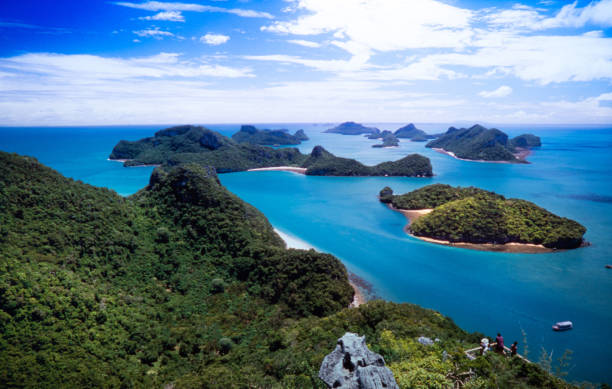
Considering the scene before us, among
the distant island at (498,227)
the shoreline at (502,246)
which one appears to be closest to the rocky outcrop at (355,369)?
the shoreline at (502,246)

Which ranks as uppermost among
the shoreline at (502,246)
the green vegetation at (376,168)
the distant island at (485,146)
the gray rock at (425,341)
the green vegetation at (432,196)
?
the distant island at (485,146)

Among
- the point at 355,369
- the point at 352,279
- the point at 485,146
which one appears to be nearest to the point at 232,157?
the point at 352,279

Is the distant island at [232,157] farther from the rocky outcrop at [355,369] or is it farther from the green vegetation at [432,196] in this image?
the rocky outcrop at [355,369]

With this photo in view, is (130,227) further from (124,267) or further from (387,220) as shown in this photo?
(387,220)

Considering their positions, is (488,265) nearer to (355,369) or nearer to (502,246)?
(502,246)

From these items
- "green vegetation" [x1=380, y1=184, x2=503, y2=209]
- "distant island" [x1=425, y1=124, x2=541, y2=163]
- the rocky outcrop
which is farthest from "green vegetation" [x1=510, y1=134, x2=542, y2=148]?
the rocky outcrop
